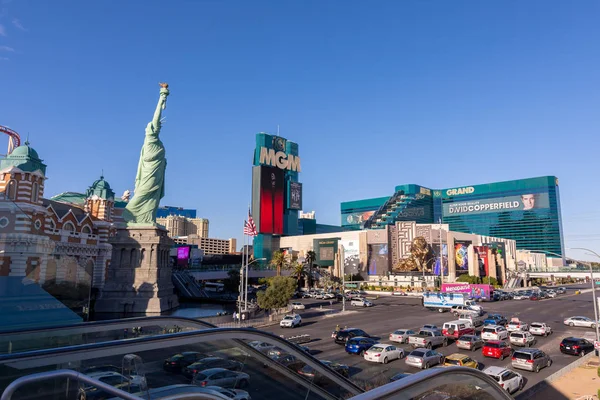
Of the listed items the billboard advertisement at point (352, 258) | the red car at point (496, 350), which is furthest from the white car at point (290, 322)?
the billboard advertisement at point (352, 258)

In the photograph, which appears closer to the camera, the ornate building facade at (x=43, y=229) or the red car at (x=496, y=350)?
the ornate building facade at (x=43, y=229)

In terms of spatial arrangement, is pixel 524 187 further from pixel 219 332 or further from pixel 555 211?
pixel 219 332

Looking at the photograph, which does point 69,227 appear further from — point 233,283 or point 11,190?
point 233,283

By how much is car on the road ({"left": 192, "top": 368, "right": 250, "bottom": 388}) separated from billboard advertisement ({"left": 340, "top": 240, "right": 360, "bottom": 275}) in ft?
270

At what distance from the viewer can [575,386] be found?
19531 mm

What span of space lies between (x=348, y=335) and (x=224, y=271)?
51.2 m

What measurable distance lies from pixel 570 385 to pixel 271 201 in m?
94.0

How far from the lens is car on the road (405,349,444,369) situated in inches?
890

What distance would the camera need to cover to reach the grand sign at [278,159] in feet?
371

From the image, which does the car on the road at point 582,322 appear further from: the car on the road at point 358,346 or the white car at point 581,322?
the car on the road at point 358,346

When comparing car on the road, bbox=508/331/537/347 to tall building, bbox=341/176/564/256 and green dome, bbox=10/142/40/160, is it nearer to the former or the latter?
green dome, bbox=10/142/40/160

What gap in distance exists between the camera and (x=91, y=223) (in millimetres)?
59156

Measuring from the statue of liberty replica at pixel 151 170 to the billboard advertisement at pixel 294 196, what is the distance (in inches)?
2637

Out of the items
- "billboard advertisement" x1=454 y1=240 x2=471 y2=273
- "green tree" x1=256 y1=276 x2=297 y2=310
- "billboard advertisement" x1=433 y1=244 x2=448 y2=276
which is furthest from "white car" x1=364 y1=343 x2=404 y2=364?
"billboard advertisement" x1=454 y1=240 x2=471 y2=273
